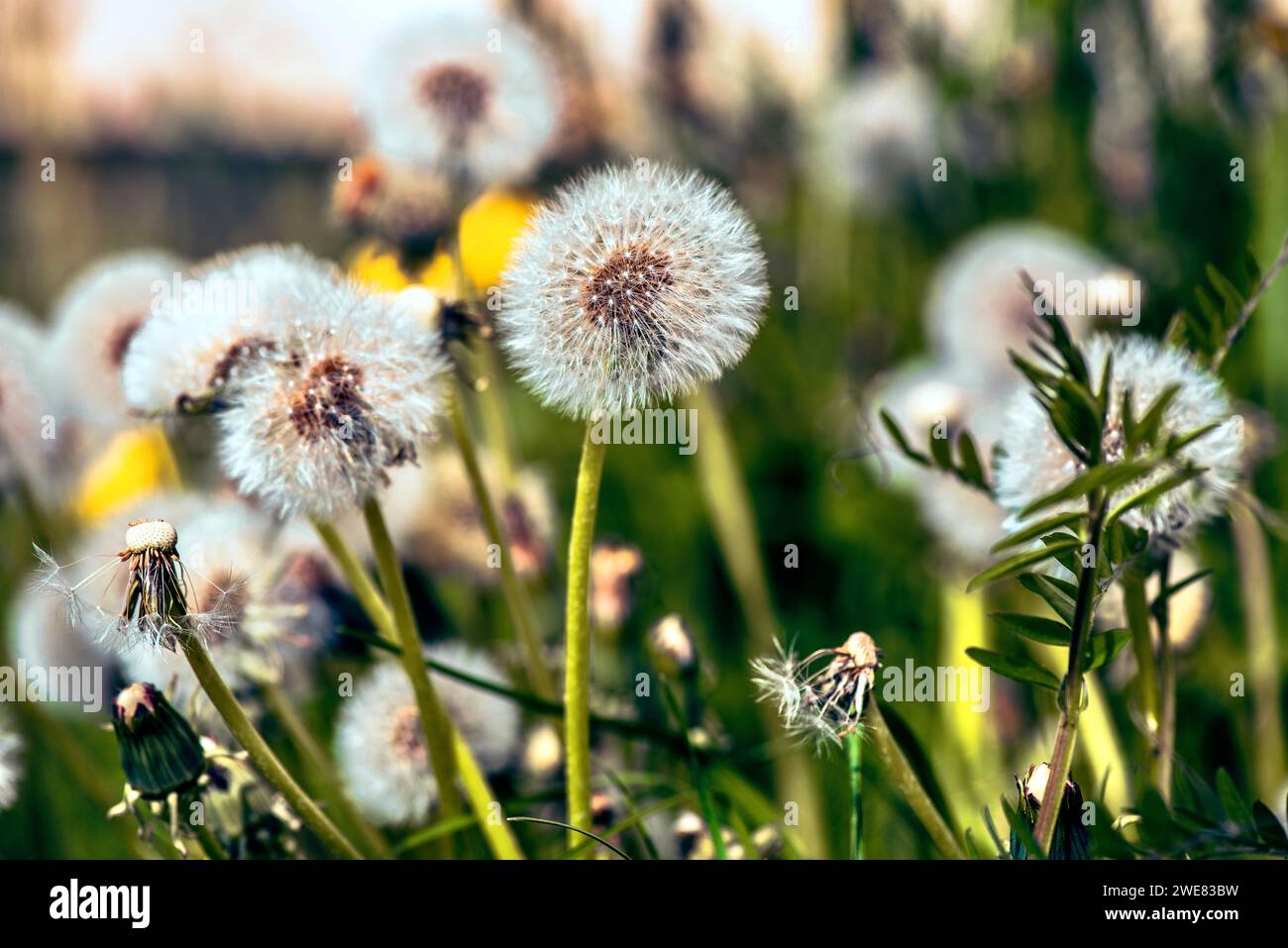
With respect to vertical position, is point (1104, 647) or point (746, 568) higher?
point (746, 568)

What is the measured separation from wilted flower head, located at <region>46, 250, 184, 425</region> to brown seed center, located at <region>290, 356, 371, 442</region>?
261 millimetres

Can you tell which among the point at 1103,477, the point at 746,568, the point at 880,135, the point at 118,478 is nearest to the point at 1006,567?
the point at 1103,477

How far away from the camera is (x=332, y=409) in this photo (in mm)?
489

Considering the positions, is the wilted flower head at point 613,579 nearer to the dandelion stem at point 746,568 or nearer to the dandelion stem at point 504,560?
the dandelion stem at point 504,560

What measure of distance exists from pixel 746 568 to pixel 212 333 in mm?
642

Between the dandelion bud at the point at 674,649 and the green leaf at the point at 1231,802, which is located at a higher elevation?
the dandelion bud at the point at 674,649

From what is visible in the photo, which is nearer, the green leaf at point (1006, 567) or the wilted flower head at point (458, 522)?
the green leaf at point (1006, 567)

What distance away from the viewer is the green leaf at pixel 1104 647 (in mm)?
419

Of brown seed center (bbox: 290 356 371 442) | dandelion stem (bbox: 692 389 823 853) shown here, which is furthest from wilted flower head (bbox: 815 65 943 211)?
brown seed center (bbox: 290 356 371 442)

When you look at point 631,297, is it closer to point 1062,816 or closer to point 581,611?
point 581,611

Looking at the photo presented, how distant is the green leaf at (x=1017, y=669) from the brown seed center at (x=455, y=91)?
1.73 ft

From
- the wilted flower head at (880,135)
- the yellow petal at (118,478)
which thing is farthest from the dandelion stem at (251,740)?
the wilted flower head at (880,135)

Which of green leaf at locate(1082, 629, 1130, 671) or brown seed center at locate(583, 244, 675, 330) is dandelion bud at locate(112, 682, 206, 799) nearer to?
brown seed center at locate(583, 244, 675, 330)

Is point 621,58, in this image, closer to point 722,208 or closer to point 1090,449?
point 722,208
